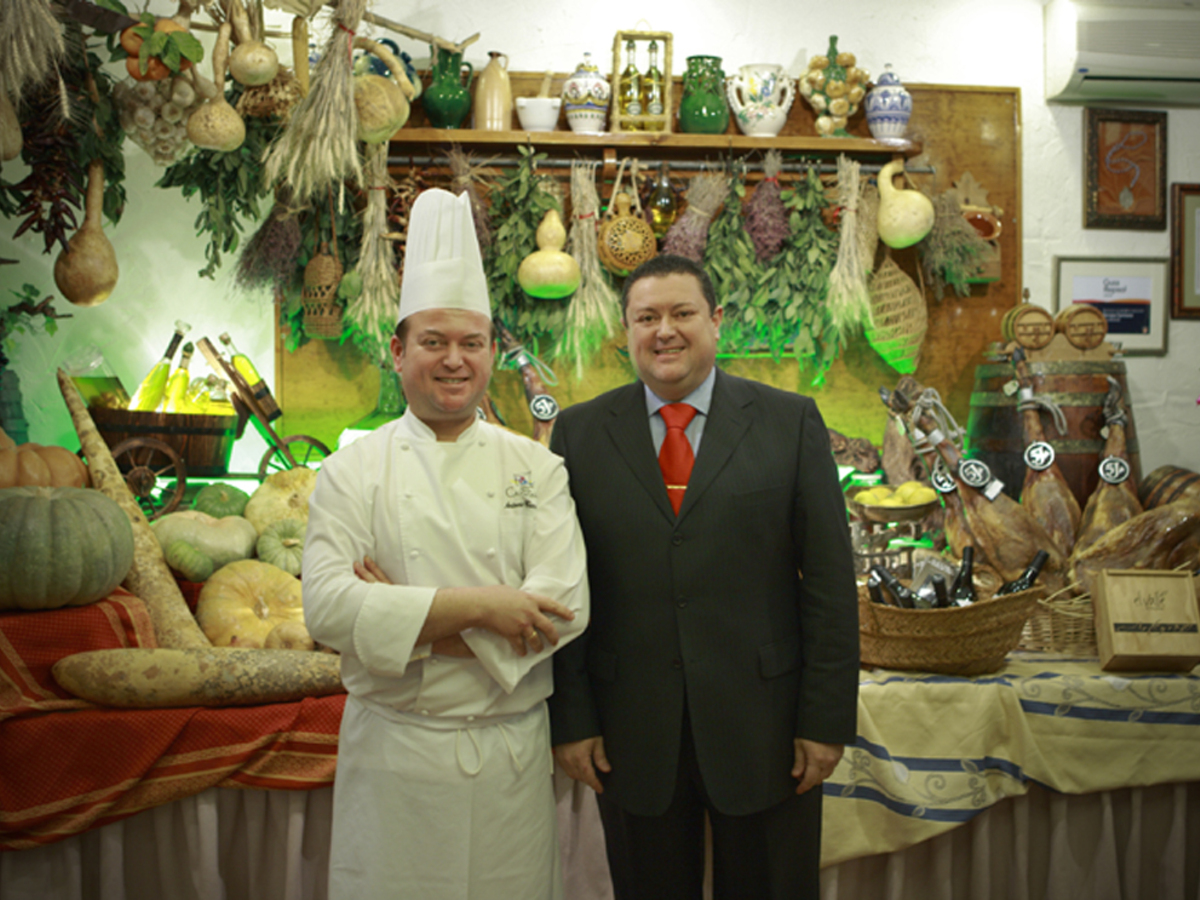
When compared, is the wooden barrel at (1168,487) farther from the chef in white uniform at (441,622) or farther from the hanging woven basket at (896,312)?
the chef in white uniform at (441,622)

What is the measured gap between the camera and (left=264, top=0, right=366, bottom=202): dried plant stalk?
3066 mm

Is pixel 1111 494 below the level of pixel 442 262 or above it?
below

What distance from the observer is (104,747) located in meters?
2.15

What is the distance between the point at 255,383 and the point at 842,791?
2.64 meters

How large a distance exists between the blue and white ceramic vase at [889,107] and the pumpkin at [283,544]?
290 cm

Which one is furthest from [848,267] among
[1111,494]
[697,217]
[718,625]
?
[718,625]

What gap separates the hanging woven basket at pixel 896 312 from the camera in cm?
388

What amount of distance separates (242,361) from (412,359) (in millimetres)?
2296

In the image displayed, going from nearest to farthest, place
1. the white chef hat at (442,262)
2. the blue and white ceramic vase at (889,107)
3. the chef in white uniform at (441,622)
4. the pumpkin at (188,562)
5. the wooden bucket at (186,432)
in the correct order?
the chef in white uniform at (441,622) → the white chef hat at (442,262) → the pumpkin at (188,562) → the wooden bucket at (186,432) → the blue and white ceramic vase at (889,107)

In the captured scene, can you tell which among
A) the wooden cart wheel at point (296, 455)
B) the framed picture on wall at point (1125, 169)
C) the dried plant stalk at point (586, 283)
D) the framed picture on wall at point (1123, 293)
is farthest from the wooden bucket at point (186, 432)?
the framed picture on wall at point (1125, 169)

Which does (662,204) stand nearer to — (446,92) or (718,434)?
(446,92)

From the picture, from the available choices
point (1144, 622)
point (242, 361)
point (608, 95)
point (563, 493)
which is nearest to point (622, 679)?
point (563, 493)

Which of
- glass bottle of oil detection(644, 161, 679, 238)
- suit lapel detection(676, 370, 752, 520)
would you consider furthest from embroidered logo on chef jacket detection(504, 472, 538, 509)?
glass bottle of oil detection(644, 161, 679, 238)

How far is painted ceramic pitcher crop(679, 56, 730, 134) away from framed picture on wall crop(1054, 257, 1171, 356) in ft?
5.68
